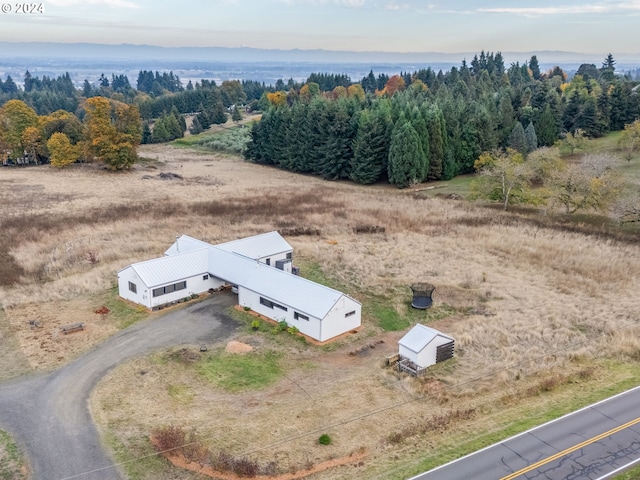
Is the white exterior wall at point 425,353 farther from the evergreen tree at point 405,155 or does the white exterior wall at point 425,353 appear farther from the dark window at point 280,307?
the evergreen tree at point 405,155

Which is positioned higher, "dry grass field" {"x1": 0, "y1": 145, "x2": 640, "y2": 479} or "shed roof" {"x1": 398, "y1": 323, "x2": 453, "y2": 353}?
"shed roof" {"x1": 398, "y1": 323, "x2": 453, "y2": 353}

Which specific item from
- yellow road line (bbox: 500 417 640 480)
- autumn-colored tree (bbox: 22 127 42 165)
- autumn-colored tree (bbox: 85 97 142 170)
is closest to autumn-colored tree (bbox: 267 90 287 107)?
autumn-colored tree (bbox: 85 97 142 170)

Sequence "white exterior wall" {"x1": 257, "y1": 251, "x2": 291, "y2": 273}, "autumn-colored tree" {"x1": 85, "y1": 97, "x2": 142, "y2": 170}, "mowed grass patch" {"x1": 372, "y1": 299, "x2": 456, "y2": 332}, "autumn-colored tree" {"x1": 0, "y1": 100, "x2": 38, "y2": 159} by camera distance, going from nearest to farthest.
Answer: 1. "mowed grass patch" {"x1": 372, "y1": 299, "x2": 456, "y2": 332}
2. "white exterior wall" {"x1": 257, "y1": 251, "x2": 291, "y2": 273}
3. "autumn-colored tree" {"x1": 85, "y1": 97, "x2": 142, "y2": 170}
4. "autumn-colored tree" {"x1": 0, "y1": 100, "x2": 38, "y2": 159}

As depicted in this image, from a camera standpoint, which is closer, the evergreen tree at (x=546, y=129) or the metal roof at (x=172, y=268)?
the metal roof at (x=172, y=268)

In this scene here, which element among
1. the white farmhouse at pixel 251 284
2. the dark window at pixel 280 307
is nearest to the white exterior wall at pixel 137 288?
the white farmhouse at pixel 251 284

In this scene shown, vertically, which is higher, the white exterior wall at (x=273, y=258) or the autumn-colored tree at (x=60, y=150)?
the autumn-colored tree at (x=60, y=150)

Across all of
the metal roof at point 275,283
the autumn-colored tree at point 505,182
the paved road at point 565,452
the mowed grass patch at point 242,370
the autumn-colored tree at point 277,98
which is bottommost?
the mowed grass patch at point 242,370

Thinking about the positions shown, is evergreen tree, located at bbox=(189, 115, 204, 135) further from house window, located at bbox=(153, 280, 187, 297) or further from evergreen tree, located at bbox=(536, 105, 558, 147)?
house window, located at bbox=(153, 280, 187, 297)
